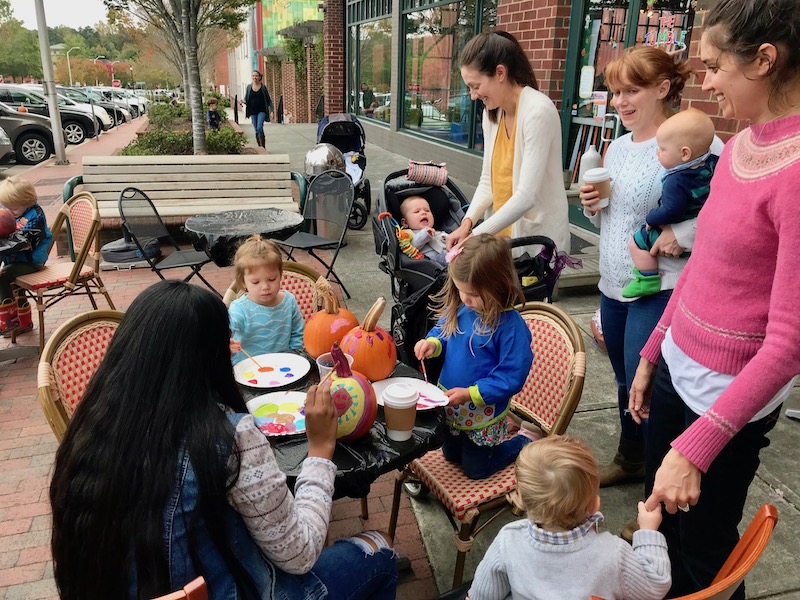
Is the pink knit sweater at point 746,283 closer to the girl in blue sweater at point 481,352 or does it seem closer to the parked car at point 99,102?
the girl in blue sweater at point 481,352

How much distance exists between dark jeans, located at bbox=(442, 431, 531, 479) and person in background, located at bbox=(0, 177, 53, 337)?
3.92m

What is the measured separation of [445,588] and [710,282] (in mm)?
1660

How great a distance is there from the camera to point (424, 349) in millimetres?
2398

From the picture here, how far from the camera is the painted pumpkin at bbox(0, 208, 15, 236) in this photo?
14.6 feet

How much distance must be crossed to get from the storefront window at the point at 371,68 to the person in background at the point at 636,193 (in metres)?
12.8

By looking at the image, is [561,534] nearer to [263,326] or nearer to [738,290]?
[738,290]

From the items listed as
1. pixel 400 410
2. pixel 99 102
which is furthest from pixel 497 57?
pixel 99 102

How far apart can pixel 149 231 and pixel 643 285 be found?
5170 millimetres

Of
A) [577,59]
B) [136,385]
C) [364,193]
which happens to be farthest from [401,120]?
[136,385]

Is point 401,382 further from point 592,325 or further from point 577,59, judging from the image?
point 577,59

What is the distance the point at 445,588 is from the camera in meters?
2.47

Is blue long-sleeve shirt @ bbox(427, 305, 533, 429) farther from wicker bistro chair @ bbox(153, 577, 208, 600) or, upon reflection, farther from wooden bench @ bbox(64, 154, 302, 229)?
wooden bench @ bbox(64, 154, 302, 229)

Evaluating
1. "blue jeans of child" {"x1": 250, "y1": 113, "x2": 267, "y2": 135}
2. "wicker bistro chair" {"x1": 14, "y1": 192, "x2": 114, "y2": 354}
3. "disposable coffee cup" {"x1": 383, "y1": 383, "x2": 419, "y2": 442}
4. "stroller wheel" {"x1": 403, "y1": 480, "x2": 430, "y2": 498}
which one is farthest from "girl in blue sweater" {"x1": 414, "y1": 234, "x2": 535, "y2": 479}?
"blue jeans of child" {"x1": 250, "y1": 113, "x2": 267, "y2": 135}

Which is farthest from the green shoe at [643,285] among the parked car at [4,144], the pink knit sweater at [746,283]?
the parked car at [4,144]
